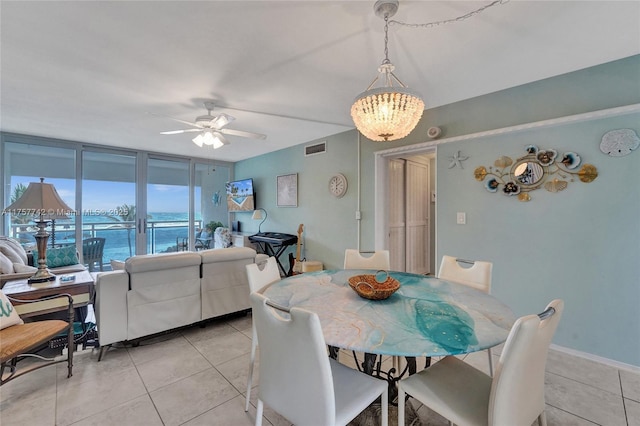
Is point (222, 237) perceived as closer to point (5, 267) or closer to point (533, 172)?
point (5, 267)

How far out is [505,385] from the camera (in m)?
0.99

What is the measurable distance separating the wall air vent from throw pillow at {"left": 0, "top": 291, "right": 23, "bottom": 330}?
3.82 meters

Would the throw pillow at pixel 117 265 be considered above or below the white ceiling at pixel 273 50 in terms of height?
below

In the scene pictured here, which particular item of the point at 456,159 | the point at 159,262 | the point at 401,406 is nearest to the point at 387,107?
the point at 401,406

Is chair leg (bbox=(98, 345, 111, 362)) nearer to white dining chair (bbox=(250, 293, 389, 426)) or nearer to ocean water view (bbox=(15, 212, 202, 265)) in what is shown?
white dining chair (bbox=(250, 293, 389, 426))

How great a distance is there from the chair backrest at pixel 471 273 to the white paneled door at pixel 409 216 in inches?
69.8

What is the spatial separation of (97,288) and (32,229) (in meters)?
3.56

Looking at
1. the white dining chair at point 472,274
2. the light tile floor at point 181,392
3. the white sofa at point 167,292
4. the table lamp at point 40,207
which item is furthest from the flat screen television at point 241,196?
the white dining chair at point 472,274

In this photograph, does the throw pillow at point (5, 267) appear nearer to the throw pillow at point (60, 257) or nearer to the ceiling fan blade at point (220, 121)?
the throw pillow at point (60, 257)

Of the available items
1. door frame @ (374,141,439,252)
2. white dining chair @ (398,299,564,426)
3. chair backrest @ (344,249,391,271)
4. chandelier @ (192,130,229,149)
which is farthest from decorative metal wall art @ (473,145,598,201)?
chandelier @ (192,130,229,149)

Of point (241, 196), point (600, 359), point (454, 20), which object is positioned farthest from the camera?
point (241, 196)

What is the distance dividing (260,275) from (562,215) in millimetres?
2632

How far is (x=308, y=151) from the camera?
15.5ft

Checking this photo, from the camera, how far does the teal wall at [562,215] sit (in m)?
2.10
